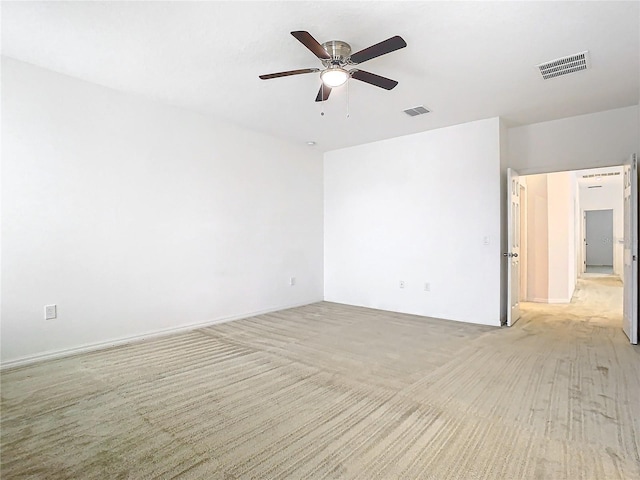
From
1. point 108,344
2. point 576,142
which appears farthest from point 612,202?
point 108,344

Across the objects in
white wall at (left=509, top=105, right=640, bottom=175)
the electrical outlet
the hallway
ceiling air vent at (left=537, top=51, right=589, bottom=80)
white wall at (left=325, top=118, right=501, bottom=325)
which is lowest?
the hallway

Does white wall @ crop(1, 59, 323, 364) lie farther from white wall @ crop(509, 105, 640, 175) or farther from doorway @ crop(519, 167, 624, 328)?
doorway @ crop(519, 167, 624, 328)

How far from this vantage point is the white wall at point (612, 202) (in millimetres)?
11078

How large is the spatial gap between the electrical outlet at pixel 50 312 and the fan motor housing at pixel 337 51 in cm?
343

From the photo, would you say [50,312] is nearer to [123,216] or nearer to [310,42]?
[123,216]

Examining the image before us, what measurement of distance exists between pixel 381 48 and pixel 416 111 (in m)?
2.18

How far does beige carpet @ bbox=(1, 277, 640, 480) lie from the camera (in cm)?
180

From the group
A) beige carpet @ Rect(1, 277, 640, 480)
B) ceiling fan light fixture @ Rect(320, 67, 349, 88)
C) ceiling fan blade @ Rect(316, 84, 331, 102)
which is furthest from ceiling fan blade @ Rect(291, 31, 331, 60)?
beige carpet @ Rect(1, 277, 640, 480)

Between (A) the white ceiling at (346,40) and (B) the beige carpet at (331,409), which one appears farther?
(A) the white ceiling at (346,40)

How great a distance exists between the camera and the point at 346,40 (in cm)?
278

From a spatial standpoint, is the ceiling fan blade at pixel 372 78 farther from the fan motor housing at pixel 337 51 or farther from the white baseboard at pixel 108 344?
the white baseboard at pixel 108 344

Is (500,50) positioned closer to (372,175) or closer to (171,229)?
(372,175)

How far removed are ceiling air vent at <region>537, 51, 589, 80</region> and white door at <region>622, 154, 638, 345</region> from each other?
157 centimetres

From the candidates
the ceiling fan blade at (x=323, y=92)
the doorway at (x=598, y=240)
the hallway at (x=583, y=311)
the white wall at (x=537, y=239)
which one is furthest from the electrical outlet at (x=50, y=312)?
the doorway at (x=598, y=240)
